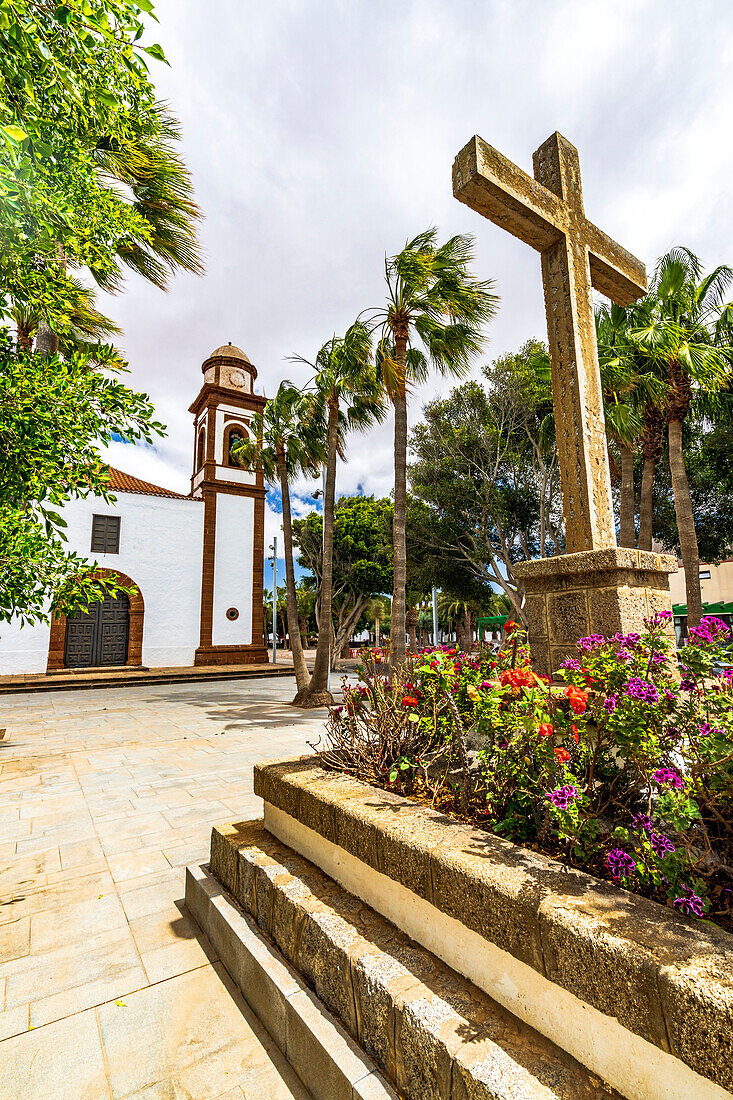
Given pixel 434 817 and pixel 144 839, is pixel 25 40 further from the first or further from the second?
pixel 144 839

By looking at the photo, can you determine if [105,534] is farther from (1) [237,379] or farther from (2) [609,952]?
(2) [609,952]

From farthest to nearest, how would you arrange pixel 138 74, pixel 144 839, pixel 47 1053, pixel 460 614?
pixel 460 614
pixel 144 839
pixel 138 74
pixel 47 1053

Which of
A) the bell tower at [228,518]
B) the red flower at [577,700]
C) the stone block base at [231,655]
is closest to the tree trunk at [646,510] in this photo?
the red flower at [577,700]

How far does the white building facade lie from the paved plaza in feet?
42.4

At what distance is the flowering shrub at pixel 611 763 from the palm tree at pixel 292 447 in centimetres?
1019

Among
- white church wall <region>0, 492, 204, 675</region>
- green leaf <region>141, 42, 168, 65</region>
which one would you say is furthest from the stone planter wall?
white church wall <region>0, 492, 204, 675</region>

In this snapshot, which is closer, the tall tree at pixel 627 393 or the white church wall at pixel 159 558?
the tall tree at pixel 627 393

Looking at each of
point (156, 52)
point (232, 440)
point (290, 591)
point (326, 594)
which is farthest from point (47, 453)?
point (232, 440)

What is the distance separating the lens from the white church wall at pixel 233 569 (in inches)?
879

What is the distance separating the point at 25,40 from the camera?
1876 mm

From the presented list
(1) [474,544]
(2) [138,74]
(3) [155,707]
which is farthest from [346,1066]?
(1) [474,544]

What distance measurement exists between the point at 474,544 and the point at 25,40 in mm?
15844

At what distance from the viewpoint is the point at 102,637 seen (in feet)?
63.9

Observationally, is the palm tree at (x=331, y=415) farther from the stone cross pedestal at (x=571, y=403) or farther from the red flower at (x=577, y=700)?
the red flower at (x=577, y=700)
